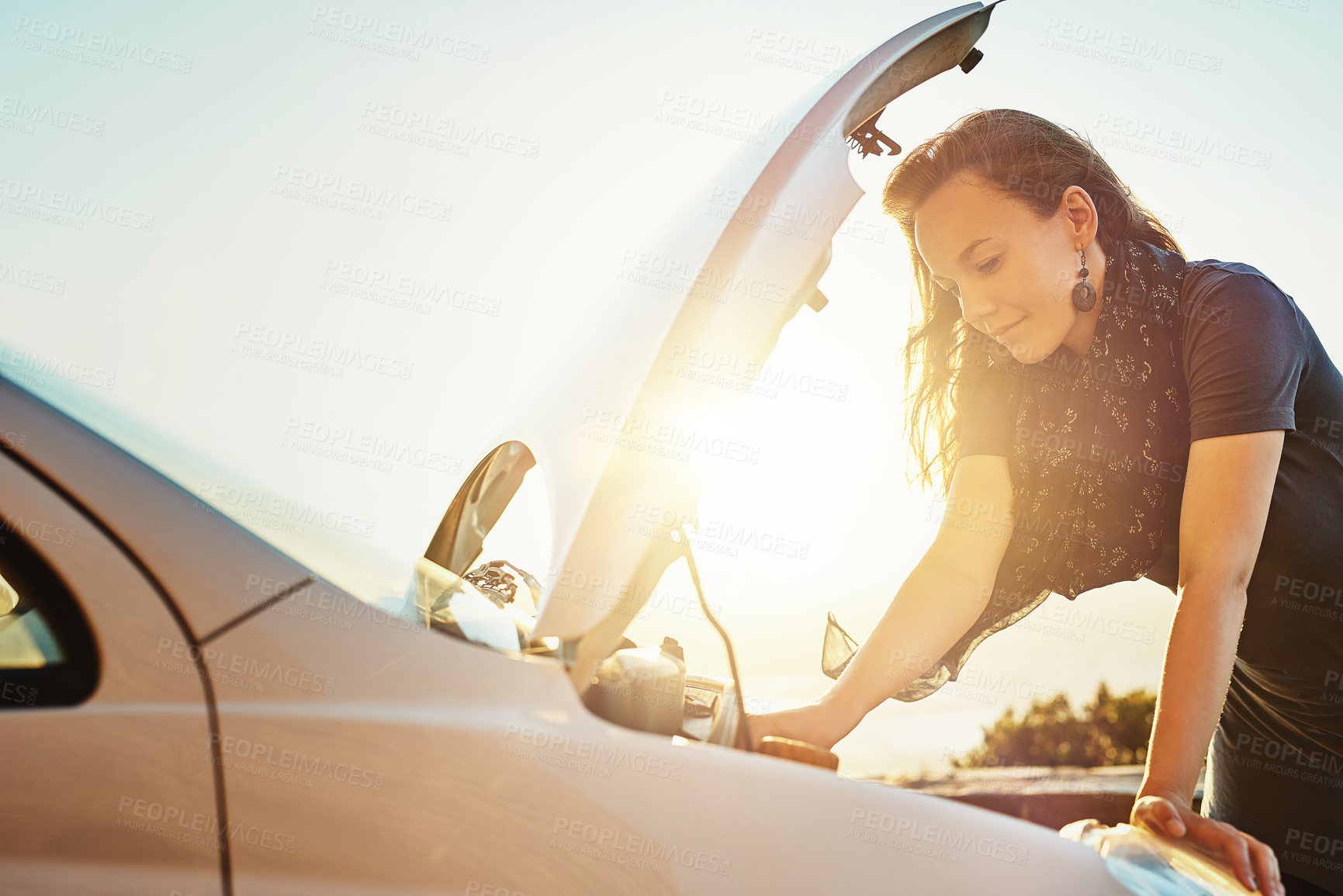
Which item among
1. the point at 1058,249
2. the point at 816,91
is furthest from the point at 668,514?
the point at 1058,249

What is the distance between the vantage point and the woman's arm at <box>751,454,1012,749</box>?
1.33 m

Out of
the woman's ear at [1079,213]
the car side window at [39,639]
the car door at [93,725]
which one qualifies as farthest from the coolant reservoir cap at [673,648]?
the woman's ear at [1079,213]

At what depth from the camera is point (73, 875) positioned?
2.70ft

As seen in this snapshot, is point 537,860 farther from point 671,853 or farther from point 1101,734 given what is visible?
point 1101,734

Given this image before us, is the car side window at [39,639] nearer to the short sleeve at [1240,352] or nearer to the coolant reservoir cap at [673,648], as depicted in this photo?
the coolant reservoir cap at [673,648]

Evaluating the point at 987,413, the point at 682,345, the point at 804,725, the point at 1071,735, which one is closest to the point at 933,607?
the point at 804,725

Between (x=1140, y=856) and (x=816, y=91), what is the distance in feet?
3.80

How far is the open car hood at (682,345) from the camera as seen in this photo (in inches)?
39.1

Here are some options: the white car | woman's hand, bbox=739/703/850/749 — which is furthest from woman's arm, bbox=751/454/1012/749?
the white car

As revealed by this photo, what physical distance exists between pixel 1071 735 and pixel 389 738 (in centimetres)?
954

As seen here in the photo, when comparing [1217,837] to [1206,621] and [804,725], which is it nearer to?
[1206,621]

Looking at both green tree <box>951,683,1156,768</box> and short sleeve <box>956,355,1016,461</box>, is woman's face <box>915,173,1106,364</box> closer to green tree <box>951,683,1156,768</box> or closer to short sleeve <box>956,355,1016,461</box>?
short sleeve <box>956,355,1016,461</box>

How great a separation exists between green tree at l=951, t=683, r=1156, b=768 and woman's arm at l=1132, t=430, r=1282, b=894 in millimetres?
8046

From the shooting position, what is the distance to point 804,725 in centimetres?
125
